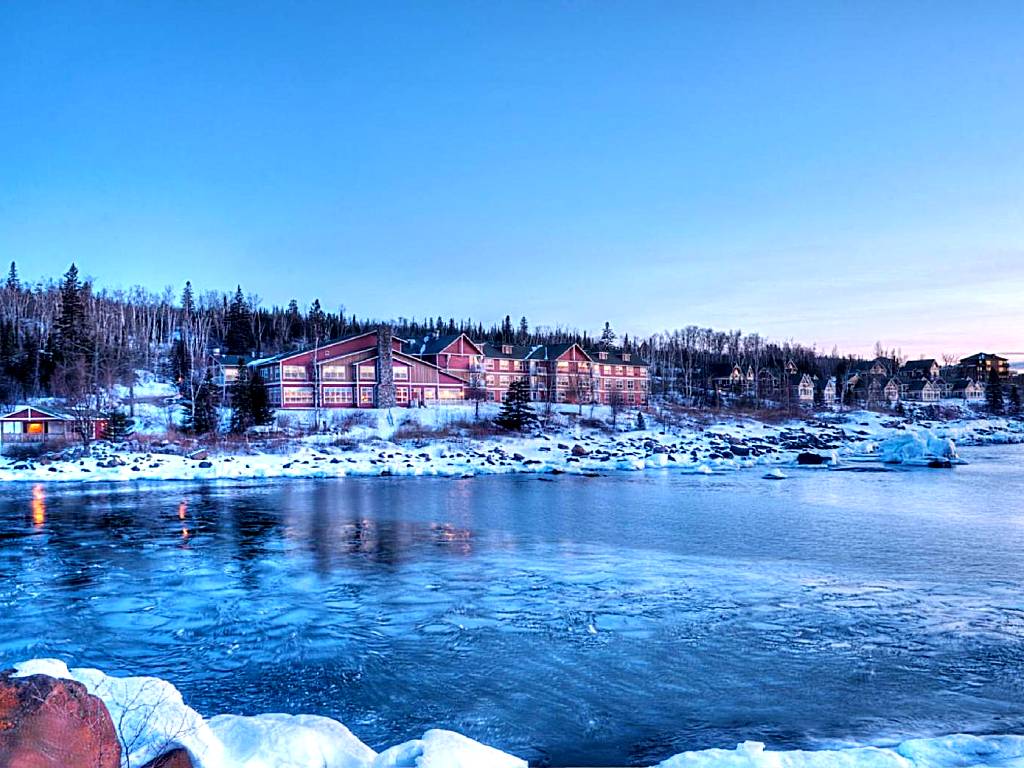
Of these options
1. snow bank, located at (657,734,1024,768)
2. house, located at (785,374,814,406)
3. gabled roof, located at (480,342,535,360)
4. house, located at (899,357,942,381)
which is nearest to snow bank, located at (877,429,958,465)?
gabled roof, located at (480,342,535,360)

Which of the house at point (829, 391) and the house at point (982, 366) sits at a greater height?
the house at point (982, 366)

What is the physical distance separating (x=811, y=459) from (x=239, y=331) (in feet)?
226

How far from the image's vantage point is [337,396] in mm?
59062

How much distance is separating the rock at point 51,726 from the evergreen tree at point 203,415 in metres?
47.6

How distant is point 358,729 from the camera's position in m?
7.35

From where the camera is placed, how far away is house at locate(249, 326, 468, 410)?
57.8 meters

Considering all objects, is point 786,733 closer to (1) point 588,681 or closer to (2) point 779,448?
(1) point 588,681

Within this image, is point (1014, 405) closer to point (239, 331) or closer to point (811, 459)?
point (811, 459)

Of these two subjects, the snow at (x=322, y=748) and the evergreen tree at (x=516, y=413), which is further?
the evergreen tree at (x=516, y=413)

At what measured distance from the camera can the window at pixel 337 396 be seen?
5878 cm

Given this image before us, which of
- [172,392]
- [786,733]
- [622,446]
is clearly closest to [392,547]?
[786,733]

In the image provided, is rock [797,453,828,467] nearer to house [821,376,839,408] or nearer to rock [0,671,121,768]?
rock [0,671,121,768]

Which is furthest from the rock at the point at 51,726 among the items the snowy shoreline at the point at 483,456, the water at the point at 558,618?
the snowy shoreline at the point at 483,456

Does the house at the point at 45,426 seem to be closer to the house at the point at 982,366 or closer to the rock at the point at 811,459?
the rock at the point at 811,459
